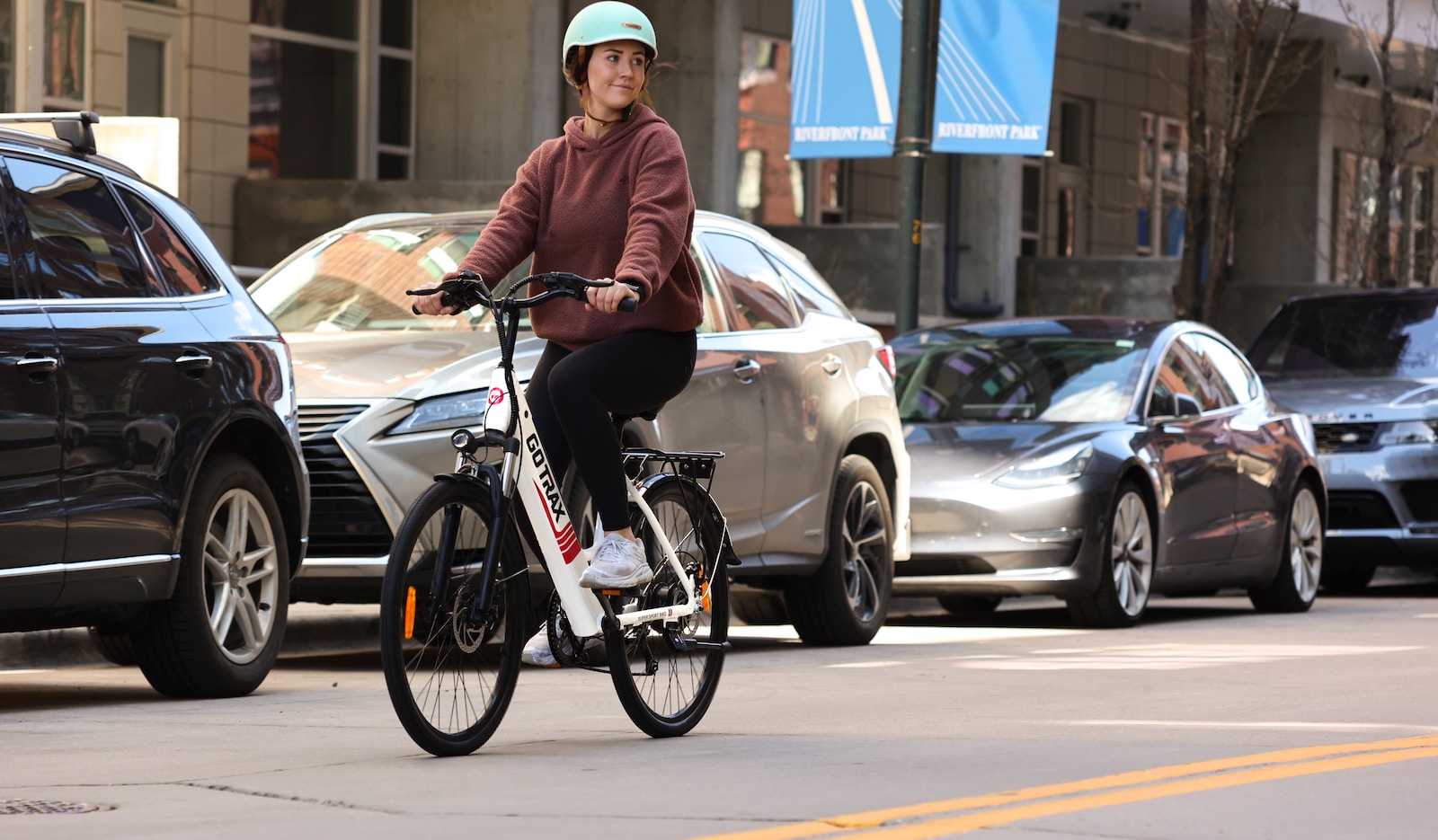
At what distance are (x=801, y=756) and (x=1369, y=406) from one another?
978cm

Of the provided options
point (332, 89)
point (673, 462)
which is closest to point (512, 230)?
point (673, 462)

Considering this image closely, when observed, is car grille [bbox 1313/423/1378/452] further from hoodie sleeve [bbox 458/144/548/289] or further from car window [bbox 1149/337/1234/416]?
hoodie sleeve [bbox 458/144/548/289]

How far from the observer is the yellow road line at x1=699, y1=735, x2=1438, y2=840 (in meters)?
5.18

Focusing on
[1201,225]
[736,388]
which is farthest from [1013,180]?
[736,388]

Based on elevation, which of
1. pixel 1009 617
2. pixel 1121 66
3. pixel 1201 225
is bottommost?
pixel 1009 617

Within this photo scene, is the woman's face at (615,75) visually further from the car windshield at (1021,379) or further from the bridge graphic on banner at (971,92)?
the bridge graphic on banner at (971,92)

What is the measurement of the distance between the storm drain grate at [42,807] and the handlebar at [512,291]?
1.55m

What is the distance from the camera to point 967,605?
14391 mm

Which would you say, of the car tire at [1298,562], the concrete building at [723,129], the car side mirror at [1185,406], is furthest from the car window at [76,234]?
the concrete building at [723,129]

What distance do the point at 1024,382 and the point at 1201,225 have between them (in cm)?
900

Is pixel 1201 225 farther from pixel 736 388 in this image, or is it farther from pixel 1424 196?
pixel 1424 196

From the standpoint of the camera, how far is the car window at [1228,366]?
13789mm

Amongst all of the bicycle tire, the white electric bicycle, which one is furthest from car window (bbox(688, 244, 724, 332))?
the white electric bicycle

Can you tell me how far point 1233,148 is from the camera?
68.4 ft
